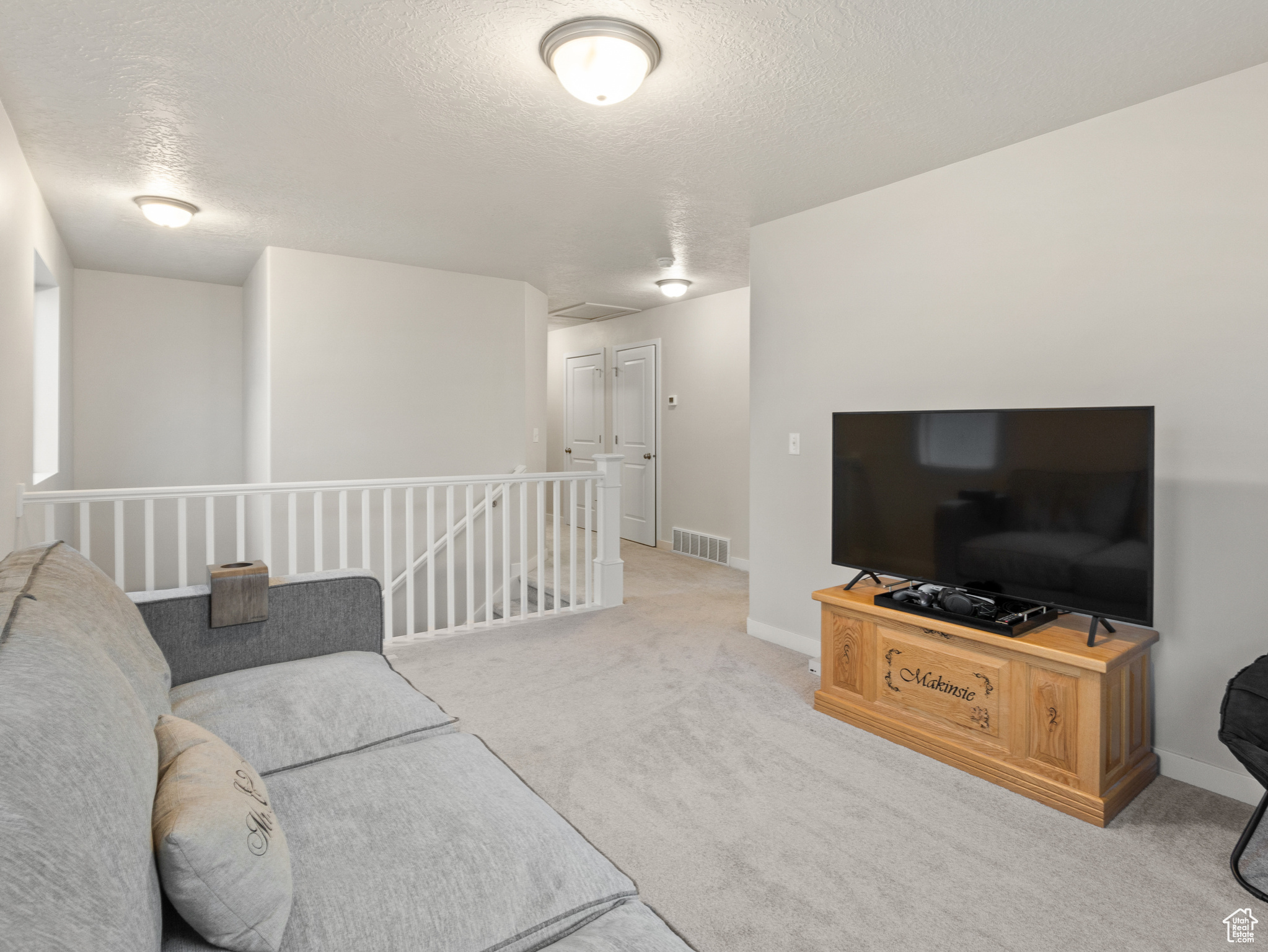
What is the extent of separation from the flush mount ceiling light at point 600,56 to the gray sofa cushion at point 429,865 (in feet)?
6.30

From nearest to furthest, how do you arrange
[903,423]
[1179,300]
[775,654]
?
[1179,300] → [903,423] → [775,654]

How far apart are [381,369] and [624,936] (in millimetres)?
4554

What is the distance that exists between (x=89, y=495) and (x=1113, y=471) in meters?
3.98

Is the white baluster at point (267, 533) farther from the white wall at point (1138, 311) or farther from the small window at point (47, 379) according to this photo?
the white wall at point (1138, 311)

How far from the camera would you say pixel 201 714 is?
167 cm

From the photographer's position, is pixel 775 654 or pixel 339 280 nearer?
pixel 775 654

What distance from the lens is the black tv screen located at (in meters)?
2.18

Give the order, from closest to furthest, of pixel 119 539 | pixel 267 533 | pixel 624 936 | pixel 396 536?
pixel 624 936 < pixel 119 539 < pixel 267 533 < pixel 396 536

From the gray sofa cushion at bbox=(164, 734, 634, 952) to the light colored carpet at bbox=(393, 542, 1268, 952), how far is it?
68cm

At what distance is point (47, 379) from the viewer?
4.50 m

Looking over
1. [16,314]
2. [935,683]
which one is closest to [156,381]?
[16,314]

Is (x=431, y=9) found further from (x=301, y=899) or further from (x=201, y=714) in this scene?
(x=301, y=899)

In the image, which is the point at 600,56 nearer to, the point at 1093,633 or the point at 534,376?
the point at 1093,633

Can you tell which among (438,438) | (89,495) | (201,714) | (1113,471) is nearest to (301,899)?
(201,714)
